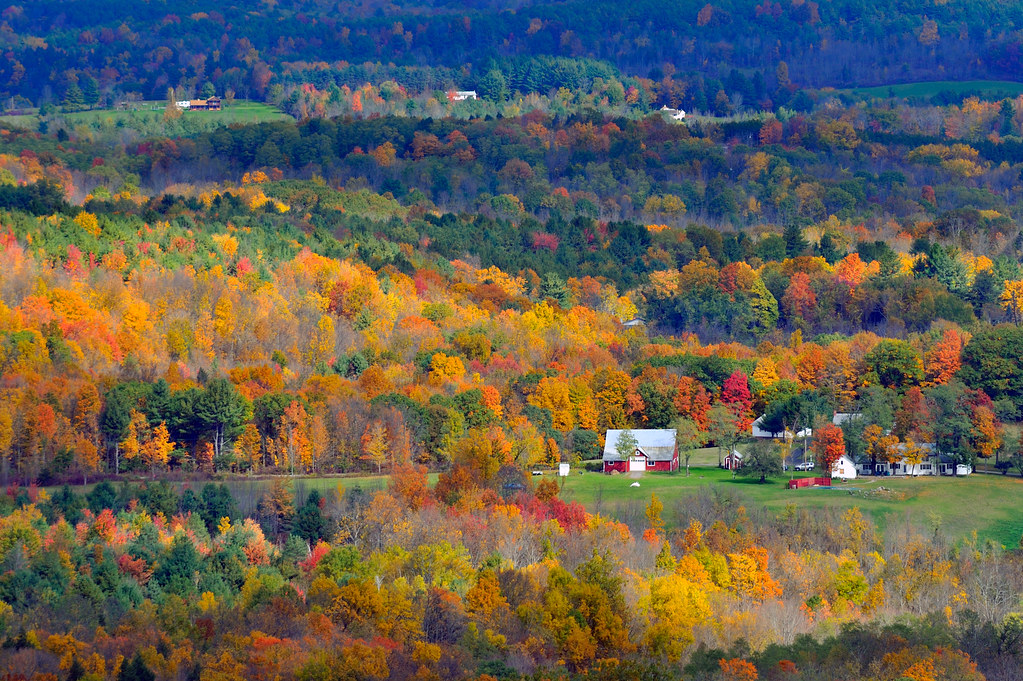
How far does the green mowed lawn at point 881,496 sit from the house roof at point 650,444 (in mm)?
2730

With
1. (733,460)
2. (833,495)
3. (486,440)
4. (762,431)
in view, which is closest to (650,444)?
(733,460)

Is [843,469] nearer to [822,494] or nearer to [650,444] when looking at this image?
[822,494]

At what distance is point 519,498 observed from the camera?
8025cm

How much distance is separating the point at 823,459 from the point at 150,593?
36.1 meters

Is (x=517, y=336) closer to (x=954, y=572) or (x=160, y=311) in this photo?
(x=160, y=311)

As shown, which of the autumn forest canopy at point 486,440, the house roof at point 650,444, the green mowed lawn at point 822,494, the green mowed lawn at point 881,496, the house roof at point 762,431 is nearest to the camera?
the autumn forest canopy at point 486,440

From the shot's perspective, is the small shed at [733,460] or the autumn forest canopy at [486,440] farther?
the small shed at [733,460]

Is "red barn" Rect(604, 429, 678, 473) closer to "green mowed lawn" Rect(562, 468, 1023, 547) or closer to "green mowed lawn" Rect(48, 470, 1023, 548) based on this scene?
"green mowed lawn" Rect(562, 468, 1023, 547)

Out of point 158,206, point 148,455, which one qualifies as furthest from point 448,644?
point 158,206

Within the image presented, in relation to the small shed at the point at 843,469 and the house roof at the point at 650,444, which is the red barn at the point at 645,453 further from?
the small shed at the point at 843,469

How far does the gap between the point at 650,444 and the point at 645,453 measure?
4.43ft

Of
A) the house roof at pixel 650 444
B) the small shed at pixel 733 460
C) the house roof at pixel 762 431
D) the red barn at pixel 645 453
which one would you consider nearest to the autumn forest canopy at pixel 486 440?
the house roof at pixel 762 431

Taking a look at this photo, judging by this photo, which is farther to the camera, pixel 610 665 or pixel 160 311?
pixel 160 311

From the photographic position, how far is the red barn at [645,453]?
93250 mm
